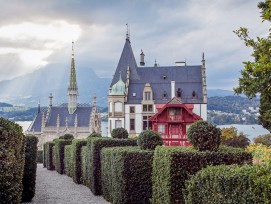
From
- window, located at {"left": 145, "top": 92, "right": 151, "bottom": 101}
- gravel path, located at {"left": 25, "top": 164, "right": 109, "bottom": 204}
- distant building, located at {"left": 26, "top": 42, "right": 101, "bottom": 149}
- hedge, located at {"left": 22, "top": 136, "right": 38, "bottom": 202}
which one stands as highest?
window, located at {"left": 145, "top": 92, "right": 151, "bottom": 101}

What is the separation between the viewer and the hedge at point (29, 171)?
24.4 metres

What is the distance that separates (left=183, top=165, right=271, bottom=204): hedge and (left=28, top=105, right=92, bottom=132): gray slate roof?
313 ft

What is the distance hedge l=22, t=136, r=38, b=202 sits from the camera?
80.0 feet

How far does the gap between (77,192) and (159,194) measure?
503 inches

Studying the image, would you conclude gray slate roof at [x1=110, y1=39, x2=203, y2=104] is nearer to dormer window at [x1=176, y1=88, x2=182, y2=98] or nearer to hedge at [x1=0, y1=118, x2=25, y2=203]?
dormer window at [x1=176, y1=88, x2=182, y2=98]

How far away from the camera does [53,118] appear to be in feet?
359

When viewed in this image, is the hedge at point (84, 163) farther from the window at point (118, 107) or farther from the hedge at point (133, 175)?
the window at point (118, 107)

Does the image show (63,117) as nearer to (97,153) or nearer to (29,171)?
(97,153)

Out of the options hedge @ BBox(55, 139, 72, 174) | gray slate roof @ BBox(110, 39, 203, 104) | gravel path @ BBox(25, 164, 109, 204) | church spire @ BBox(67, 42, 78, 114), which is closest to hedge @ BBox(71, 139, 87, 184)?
gravel path @ BBox(25, 164, 109, 204)

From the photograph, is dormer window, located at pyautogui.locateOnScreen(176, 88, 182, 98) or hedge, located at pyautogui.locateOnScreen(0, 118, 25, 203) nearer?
hedge, located at pyautogui.locateOnScreen(0, 118, 25, 203)

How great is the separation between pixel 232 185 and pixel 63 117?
10132 centimetres

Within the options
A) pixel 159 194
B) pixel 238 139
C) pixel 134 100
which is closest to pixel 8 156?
pixel 159 194

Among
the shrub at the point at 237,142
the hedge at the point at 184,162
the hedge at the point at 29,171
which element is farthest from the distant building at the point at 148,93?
the hedge at the point at 184,162

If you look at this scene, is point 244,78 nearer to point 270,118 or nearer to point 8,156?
point 270,118
